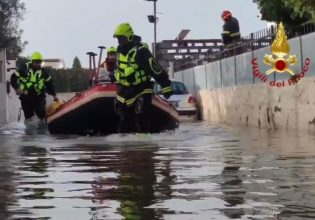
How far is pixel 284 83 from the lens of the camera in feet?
54.5

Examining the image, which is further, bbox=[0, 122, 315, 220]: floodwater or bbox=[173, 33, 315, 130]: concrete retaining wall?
bbox=[173, 33, 315, 130]: concrete retaining wall

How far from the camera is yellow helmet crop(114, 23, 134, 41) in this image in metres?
13.0

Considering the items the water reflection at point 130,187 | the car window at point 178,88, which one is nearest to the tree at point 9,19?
the car window at point 178,88

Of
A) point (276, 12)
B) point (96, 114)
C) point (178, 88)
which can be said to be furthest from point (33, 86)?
point (178, 88)

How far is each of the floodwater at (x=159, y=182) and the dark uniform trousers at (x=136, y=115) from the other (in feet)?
7.62

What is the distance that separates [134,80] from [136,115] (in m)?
0.63

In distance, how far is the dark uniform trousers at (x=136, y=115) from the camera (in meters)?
13.3

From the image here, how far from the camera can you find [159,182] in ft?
21.7

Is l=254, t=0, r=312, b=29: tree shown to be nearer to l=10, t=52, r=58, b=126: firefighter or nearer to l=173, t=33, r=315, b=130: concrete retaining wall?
l=173, t=33, r=315, b=130: concrete retaining wall

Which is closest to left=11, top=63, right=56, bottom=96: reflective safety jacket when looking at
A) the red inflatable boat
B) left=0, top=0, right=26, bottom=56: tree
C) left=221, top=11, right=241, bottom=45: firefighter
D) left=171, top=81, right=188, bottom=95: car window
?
the red inflatable boat

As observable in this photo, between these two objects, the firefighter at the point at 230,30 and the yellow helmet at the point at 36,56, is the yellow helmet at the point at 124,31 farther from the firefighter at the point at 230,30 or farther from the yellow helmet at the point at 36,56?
the firefighter at the point at 230,30

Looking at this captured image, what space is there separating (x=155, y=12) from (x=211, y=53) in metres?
15.3

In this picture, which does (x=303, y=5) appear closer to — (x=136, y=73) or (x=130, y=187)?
(x=136, y=73)

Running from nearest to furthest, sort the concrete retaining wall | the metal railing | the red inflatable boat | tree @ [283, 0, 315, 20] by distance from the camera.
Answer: tree @ [283, 0, 315, 20]
the red inflatable boat
the concrete retaining wall
the metal railing
